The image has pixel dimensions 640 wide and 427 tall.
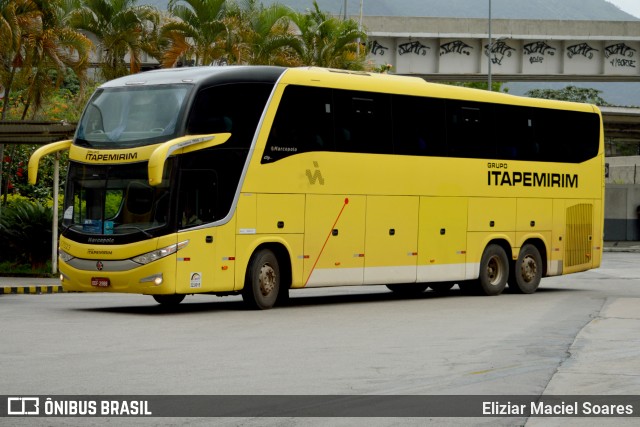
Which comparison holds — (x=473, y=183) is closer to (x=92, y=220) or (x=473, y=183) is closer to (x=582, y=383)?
(x=92, y=220)

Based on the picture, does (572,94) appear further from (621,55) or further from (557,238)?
(557,238)

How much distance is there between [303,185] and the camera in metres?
21.8

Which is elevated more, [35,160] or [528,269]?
[35,160]

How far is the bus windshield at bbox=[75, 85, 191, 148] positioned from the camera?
19938 mm

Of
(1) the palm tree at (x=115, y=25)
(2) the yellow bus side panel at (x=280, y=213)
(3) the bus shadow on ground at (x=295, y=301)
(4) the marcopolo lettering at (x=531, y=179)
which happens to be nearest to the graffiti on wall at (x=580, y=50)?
(1) the palm tree at (x=115, y=25)

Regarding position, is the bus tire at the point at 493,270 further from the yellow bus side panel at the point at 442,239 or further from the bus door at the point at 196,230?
the bus door at the point at 196,230

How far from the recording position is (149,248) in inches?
770

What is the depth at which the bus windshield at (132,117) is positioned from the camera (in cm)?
1994

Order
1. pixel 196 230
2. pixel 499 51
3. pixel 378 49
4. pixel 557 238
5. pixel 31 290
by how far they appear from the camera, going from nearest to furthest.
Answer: pixel 196 230 < pixel 31 290 < pixel 557 238 < pixel 378 49 < pixel 499 51

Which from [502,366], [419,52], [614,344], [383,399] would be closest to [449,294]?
[614,344]

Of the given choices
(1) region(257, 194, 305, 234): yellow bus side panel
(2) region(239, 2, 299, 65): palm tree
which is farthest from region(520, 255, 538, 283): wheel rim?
(2) region(239, 2, 299, 65): palm tree

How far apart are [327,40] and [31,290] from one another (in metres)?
23.6

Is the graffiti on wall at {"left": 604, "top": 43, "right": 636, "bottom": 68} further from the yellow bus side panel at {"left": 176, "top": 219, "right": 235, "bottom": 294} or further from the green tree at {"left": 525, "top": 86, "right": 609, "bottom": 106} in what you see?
the green tree at {"left": 525, "top": 86, "right": 609, "bottom": 106}

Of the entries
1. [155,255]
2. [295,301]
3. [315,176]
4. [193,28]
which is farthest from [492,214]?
[193,28]
